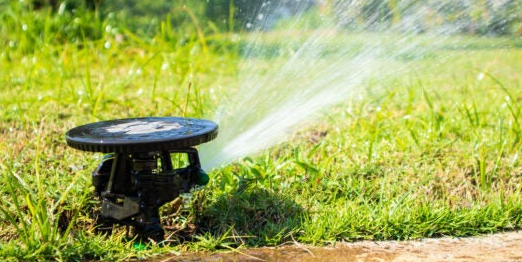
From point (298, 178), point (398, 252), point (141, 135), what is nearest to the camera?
point (141, 135)

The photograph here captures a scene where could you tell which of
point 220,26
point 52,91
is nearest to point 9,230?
point 52,91

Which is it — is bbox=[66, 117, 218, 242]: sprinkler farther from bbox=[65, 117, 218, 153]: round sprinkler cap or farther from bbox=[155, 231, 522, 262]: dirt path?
bbox=[155, 231, 522, 262]: dirt path

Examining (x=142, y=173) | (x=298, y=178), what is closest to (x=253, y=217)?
(x=298, y=178)

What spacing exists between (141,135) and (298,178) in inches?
37.1

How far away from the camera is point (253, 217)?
2699 millimetres

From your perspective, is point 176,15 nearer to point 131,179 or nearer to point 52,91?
point 52,91

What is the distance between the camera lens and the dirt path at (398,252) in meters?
2.39

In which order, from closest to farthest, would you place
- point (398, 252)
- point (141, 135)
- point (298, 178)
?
point (141, 135) → point (398, 252) → point (298, 178)

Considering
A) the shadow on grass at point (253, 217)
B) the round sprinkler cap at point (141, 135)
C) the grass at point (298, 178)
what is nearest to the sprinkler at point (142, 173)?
the round sprinkler cap at point (141, 135)

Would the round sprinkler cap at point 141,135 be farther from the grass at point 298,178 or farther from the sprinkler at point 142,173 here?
the grass at point 298,178

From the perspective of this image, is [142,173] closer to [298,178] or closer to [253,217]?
[253,217]

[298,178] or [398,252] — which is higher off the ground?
[298,178]

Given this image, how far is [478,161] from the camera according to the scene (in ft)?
10.2

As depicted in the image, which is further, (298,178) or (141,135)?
(298,178)
